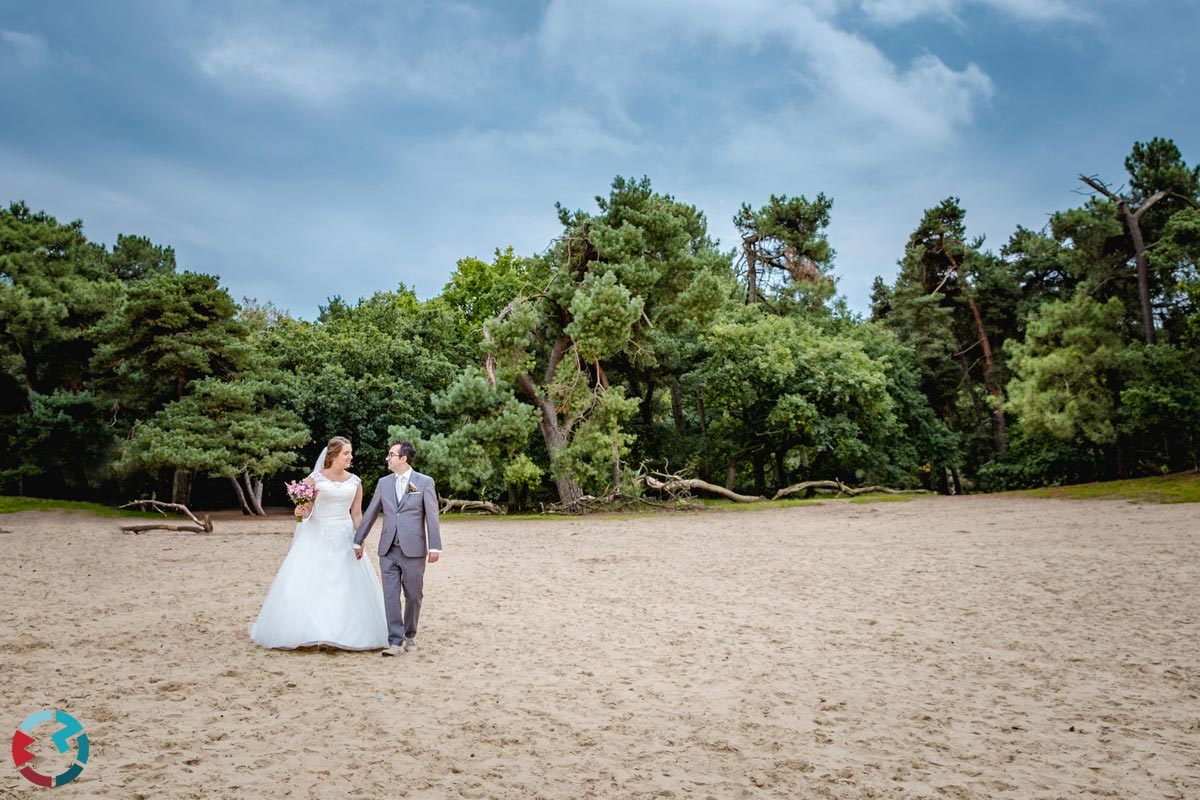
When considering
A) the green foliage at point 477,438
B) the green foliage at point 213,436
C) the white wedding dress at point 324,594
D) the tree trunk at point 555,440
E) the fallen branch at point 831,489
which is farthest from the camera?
the fallen branch at point 831,489

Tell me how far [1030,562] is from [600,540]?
7856 mm

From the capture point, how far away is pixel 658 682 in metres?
5.87

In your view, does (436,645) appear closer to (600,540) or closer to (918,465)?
(600,540)

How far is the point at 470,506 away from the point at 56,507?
12.1 metres

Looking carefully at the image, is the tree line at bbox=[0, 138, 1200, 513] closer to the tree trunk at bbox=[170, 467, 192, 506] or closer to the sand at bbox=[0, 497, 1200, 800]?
the tree trunk at bbox=[170, 467, 192, 506]

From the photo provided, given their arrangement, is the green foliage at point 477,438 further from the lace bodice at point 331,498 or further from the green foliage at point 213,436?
the lace bodice at point 331,498

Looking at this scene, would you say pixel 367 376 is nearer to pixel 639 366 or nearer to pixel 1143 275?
pixel 639 366

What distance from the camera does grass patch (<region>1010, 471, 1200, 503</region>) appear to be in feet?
62.5

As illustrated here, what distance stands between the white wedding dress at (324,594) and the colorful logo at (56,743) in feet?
7.69

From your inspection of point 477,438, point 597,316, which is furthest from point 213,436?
point 597,316

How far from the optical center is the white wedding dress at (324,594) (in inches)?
263

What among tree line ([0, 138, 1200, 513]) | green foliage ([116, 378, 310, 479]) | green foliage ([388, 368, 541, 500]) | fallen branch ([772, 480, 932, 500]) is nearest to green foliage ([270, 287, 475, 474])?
tree line ([0, 138, 1200, 513])

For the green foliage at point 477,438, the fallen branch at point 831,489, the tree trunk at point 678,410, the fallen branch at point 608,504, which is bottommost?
the fallen branch at point 608,504

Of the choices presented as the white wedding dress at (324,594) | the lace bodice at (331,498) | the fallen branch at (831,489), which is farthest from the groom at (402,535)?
the fallen branch at (831,489)
